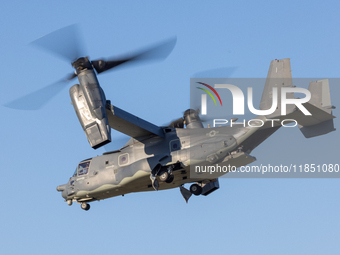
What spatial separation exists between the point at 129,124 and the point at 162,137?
71.6 inches

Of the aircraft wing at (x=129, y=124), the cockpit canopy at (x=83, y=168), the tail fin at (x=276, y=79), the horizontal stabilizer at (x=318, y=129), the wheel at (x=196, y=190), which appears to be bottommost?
the wheel at (x=196, y=190)

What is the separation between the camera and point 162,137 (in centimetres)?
2448

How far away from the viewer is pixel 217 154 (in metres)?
22.7

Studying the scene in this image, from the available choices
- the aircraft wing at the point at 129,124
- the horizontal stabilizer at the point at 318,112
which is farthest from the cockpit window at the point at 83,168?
the horizontal stabilizer at the point at 318,112

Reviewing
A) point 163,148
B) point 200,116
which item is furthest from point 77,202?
point 200,116

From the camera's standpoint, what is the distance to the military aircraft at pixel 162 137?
Result: 22.1 m

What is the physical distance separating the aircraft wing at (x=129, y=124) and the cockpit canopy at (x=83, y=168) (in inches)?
128

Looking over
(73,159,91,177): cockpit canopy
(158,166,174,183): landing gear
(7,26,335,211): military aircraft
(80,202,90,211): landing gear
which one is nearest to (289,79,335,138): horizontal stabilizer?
(7,26,335,211): military aircraft

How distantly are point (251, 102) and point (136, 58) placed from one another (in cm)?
→ 541

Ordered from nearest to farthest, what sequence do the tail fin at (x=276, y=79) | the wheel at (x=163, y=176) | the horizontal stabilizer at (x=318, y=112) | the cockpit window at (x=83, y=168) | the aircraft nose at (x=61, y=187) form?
the horizontal stabilizer at (x=318, y=112), the tail fin at (x=276, y=79), the wheel at (x=163, y=176), the cockpit window at (x=83, y=168), the aircraft nose at (x=61, y=187)

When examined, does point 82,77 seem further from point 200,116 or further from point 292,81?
point 292,81

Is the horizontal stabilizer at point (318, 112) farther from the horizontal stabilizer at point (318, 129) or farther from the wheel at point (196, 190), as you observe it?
the wheel at point (196, 190)

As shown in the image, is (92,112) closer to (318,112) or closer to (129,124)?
(129,124)

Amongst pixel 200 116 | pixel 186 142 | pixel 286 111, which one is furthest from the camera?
pixel 200 116
